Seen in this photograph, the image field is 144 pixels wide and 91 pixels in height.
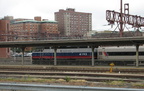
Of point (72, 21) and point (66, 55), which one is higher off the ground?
point (72, 21)

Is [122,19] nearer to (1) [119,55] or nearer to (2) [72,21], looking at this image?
(1) [119,55]

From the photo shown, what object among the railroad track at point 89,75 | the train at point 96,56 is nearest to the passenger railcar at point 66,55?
the train at point 96,56

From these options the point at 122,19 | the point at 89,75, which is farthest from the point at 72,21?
the point at 89,75

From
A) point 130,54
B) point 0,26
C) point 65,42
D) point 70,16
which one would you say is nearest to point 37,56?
point 65,42

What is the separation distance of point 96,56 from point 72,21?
191ft

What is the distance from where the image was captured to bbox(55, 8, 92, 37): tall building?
96438 millimetres

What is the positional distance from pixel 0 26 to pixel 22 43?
43.5 meters

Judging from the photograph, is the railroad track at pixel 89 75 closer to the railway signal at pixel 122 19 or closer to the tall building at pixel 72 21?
the railway signal at pixel 122 19

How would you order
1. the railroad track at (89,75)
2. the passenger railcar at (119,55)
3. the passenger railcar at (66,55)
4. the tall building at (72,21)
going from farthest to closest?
the tall building at (72,21) → the passenger railcar at (66,55) → the passenger railcar at (119,55) → the railroad track at (89,75)

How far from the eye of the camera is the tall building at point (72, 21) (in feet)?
316

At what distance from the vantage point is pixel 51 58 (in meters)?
45.5

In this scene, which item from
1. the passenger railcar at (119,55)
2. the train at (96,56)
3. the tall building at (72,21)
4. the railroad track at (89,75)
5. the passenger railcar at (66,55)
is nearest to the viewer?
the railroad track at (89,75)

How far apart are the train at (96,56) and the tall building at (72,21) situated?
48.1 metres

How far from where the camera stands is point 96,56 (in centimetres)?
4234
